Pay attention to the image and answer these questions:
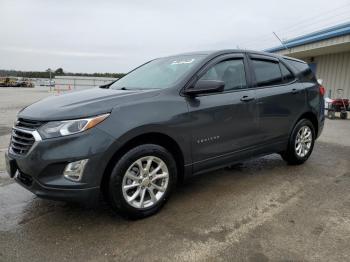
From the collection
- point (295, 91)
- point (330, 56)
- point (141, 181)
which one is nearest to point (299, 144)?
point (295, 91)

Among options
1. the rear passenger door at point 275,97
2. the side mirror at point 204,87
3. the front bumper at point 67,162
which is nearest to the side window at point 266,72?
the rear passenger door at point 275,97

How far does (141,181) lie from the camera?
3227 mm

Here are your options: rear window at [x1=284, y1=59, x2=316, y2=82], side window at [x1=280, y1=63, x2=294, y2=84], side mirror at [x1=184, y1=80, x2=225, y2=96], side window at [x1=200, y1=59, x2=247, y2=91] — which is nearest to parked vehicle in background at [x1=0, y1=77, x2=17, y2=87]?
rear window at [x1=284, y1=59, x2=316, y2=82]

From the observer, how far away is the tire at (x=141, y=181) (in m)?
3.03

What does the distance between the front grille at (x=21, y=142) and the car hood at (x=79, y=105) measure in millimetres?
167

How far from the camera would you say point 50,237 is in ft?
9.68

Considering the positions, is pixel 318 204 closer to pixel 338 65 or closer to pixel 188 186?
pixel 188 186

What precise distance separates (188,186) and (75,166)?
72.1 inches

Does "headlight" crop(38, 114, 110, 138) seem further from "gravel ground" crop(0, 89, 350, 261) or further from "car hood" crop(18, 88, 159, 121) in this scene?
"gravel ground" crop(0, 89, 350, 261)

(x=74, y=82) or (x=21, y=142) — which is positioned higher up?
(x=74, y=82)

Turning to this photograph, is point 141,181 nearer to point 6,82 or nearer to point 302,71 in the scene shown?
point 302,71

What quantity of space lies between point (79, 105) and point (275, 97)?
8.87ft

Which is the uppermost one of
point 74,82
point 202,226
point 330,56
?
point 330,56

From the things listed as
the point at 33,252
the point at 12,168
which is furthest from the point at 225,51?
the point at 33,252
